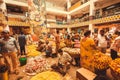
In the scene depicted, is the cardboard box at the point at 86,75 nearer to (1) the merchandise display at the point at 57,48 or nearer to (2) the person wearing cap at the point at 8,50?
(1) the merchandise display at the point at 57,48

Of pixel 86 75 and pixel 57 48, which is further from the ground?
pixel 57 48

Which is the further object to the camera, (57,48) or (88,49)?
(57,48)

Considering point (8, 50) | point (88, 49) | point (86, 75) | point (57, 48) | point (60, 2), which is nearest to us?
point (86, 75)

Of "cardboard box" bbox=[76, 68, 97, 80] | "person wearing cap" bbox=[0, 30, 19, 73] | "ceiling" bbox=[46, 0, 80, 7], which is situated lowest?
"cardboard box" bbox=[76, 68, 97, 80]

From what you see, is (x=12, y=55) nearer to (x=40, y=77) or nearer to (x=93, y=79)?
(x=40, y=77)

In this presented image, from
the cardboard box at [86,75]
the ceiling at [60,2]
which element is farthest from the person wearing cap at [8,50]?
the ceiling at [60,2]

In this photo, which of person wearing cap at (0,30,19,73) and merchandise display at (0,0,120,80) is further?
person wearing cap at (0,30,19,73)

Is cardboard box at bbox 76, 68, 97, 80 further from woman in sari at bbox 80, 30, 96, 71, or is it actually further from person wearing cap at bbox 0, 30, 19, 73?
person wearing cap at bbox 0, 30, 19, 73

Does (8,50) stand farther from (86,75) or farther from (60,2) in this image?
(60,2)

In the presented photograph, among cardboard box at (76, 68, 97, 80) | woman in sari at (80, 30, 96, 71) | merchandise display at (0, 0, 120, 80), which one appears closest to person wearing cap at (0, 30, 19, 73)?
merchandise display at (0, 0, 120, 80)

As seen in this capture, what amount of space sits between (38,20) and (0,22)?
4.09 meters

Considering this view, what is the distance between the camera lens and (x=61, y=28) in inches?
590

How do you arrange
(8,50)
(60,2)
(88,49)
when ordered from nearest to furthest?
(88,49) < (8,50) < (60,2)

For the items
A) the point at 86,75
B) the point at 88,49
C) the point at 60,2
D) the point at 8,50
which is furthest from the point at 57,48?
the point at 60,2
